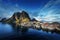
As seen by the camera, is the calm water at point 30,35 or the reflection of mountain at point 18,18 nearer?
the calm water at point 30,35

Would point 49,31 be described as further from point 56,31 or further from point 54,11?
point 54,11

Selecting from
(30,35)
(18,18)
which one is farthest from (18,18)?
(30,35)

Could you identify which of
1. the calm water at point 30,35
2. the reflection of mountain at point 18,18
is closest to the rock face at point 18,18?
the reflection of mountain at point 18,18

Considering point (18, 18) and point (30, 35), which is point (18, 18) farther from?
point (30, 35)

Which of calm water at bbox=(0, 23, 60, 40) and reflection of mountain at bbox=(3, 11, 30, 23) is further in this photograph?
reflection of mountain at bbox=(3, 11, 30, 23)

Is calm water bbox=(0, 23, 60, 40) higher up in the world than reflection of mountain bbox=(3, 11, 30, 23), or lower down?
lower down

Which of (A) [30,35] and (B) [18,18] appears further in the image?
(B) [18,18]

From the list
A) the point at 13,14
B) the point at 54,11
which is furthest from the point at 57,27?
the point at 13,14

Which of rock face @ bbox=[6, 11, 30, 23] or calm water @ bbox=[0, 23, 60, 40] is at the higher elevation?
rock face @ bbox=[6, 11, 30, 23]

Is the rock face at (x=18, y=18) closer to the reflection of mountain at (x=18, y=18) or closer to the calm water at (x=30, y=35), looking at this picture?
the reflection of mountain at (x=18, y=18)

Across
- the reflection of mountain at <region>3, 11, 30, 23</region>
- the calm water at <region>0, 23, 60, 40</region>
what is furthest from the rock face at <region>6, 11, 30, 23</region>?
the calm water at <region>0, 23, 60, 40</region>

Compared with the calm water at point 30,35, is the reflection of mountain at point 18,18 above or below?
above

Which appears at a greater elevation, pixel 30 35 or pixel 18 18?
pixel 18 18

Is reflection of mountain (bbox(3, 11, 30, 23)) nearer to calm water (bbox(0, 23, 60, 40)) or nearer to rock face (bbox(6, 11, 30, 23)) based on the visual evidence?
rock face (bbox(6, 11, 30, 23))
